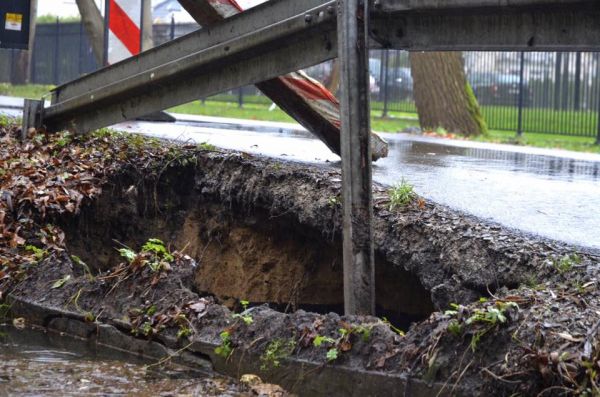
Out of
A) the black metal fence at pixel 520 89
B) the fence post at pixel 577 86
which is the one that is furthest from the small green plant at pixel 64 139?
the fence post at pixel 577 86

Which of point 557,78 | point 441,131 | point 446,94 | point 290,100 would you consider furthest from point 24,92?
point 290,100

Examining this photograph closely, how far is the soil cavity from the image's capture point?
684 cm

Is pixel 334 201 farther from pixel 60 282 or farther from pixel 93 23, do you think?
pixel 93 23

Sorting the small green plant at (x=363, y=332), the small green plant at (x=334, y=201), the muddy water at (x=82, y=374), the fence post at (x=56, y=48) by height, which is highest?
the fence post at (x=56, y=48)

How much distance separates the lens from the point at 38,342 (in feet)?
17.3

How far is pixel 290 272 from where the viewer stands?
7.04 meters

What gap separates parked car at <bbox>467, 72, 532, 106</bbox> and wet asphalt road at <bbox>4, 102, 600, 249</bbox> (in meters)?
13.6

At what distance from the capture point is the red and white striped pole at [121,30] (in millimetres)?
12047

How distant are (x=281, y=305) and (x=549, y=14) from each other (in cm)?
329

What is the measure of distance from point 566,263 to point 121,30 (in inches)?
334

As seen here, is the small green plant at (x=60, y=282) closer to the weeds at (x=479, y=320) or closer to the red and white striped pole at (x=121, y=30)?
the weeds at (x=479, y=320)

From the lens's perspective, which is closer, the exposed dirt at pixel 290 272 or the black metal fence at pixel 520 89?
the exposed dirt at pixel 290 272

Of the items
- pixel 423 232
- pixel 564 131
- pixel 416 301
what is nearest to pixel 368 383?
pixel 423 232

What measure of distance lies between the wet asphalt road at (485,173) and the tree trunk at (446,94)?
679cm
